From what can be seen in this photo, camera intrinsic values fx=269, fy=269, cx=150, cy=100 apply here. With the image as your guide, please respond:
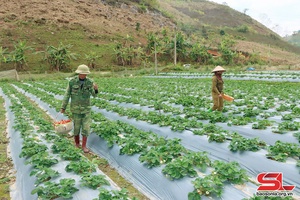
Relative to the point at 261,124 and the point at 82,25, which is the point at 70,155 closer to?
the point at 261,124

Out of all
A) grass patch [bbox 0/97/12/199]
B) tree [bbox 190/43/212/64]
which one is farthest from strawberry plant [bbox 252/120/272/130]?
tree [bbox 190/43/212/64]

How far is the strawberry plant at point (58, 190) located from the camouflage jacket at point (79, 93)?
2708mm

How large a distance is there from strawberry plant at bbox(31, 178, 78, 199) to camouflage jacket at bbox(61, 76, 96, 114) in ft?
8.89

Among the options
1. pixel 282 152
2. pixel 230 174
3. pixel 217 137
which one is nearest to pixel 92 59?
pixel 217 137

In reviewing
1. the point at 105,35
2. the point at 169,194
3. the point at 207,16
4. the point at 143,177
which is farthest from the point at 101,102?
the point at 207,16

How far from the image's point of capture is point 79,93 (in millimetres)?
6227

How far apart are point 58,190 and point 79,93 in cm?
299

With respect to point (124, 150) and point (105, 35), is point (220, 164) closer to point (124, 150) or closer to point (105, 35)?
point (124, 150)

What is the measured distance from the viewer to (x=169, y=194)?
4.01 metres

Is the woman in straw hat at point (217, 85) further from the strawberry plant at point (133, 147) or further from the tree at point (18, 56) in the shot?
the tree at point (18, 56)

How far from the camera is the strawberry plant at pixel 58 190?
3574 millimetres

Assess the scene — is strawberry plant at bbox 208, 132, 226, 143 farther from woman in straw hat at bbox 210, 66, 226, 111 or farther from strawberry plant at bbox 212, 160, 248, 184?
woman in straw hat at bbox 210, 66, 226, 111

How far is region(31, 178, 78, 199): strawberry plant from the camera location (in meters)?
3.57

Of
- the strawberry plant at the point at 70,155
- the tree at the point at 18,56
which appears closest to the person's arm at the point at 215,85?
the strawberry plant at the point at 70,155
